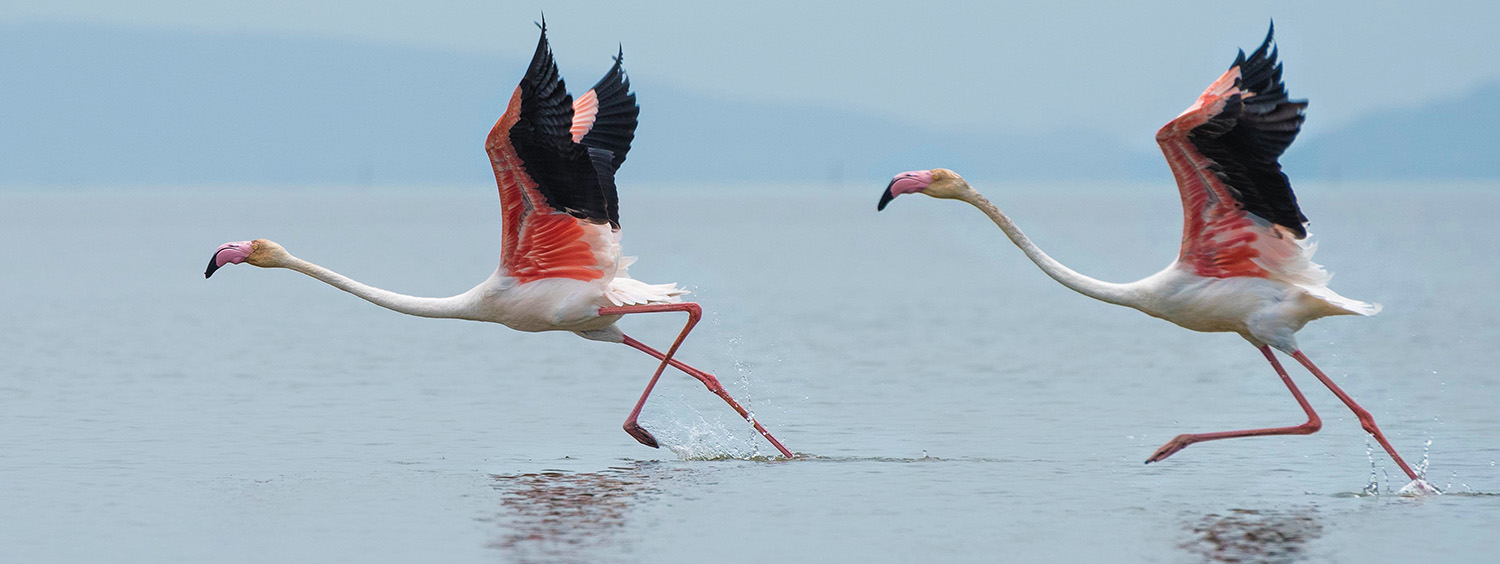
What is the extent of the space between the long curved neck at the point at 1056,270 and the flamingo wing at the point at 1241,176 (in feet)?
1.62

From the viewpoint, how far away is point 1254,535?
11.1 m

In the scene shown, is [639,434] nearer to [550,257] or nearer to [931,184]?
[550,257]

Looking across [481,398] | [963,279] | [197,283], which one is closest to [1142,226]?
[963,279]

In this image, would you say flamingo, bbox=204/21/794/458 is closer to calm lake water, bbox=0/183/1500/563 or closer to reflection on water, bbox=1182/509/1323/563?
calm lake water, bbox=0/183/1500/563

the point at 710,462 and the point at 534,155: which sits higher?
the point at 534,155

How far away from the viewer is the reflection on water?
1056cm

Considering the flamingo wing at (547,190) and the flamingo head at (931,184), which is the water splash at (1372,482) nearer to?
the flamingo head at (931,184)

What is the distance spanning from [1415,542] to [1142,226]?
91.7 metres

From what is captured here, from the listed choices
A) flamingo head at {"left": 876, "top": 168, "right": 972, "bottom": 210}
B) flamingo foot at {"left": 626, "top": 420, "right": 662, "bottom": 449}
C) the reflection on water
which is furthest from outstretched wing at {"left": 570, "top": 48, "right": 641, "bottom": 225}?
the reflection on water

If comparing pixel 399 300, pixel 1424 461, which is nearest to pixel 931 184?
pixel 399 300

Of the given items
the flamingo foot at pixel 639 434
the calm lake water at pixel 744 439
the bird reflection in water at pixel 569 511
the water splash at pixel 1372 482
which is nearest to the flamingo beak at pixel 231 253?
the calm lake water at pixel 744 439

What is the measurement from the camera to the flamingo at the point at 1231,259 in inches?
473

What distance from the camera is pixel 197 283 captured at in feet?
140

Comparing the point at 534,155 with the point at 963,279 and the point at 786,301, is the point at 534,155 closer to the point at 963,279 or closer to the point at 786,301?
the point at 786,301
